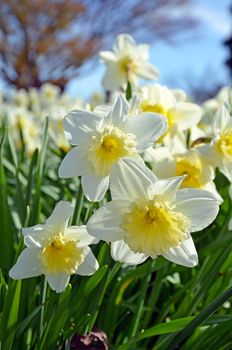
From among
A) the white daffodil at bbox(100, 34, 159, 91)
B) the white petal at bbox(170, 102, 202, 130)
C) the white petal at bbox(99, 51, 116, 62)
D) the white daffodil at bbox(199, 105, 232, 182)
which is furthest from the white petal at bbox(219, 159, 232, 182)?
the white petal at bbox(99, 51, 116, 62)

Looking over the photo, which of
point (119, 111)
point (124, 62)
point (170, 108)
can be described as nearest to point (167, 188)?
point (119, 111)

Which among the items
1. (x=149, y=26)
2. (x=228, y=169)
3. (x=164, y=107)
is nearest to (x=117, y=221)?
(x=228, y=169)

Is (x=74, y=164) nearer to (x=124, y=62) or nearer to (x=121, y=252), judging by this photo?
(x=121, y=252)

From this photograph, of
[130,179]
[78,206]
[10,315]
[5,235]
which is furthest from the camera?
[5,235]

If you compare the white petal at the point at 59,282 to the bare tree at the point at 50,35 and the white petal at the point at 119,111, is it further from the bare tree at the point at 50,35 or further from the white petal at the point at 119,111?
the bare tree at the point at 50,35

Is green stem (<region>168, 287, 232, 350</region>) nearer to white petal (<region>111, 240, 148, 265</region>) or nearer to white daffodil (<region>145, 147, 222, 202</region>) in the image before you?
white petal (<region>111, 240, 148, 265</region>)
